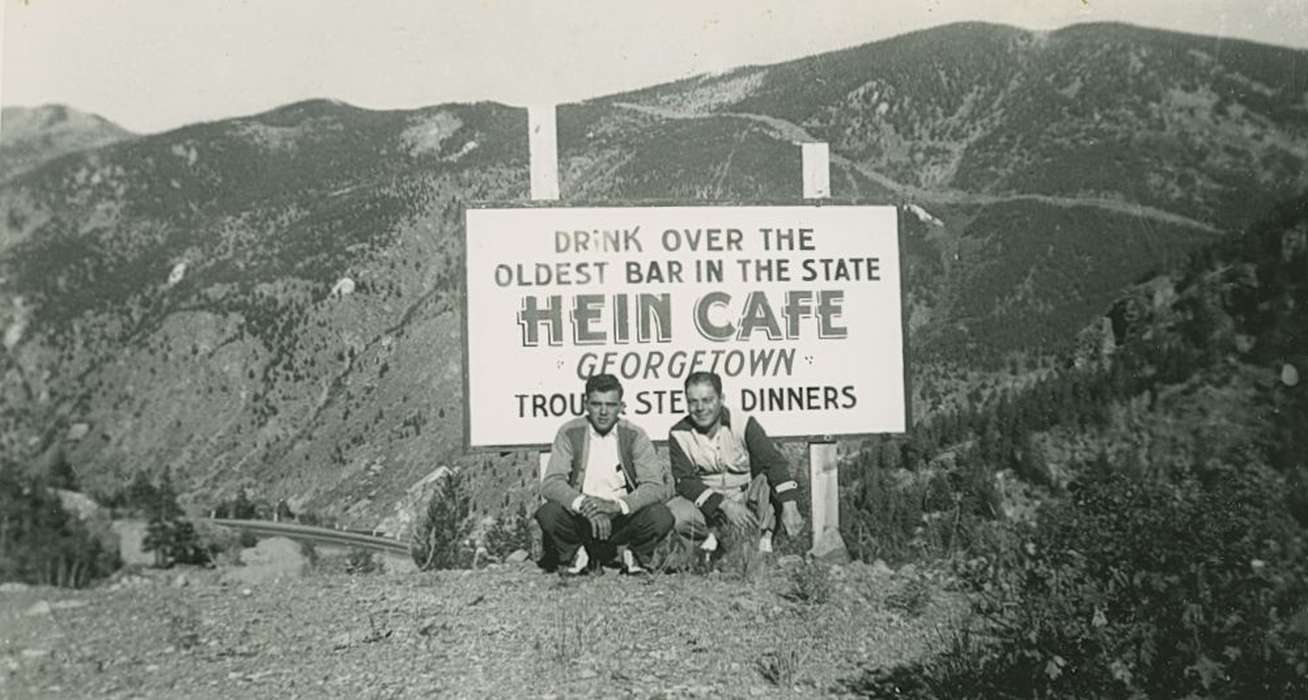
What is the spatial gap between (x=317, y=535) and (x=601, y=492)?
3.38m

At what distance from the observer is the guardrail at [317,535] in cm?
733

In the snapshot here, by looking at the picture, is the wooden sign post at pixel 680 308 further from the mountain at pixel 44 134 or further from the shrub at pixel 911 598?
the mountain at pixel 44 134

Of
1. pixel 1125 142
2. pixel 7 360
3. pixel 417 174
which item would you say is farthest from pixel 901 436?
pixel 417 174

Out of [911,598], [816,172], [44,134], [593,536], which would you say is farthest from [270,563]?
[816,172]

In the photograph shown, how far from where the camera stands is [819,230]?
20.5 ft

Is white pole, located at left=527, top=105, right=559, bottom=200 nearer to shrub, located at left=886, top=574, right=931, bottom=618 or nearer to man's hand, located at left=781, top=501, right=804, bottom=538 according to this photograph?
man's hand, located at left=781, top=501, right=804, bottom=538

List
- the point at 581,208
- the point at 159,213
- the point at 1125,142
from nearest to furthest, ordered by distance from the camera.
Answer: the point at 581,208
the point at 159,213
the point at 1125,142

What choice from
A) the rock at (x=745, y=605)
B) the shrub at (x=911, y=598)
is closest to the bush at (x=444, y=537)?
the rock at (x=745, y=605)

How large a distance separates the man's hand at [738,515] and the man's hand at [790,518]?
0.19 meters

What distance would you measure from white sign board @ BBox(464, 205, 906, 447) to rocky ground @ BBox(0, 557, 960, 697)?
1.08 meters

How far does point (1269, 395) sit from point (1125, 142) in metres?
4.81

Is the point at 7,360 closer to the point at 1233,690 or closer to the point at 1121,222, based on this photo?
the point at 1233,690

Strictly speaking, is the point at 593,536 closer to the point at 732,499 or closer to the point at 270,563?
the point at 732,499

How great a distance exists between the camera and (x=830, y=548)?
20.9ft
